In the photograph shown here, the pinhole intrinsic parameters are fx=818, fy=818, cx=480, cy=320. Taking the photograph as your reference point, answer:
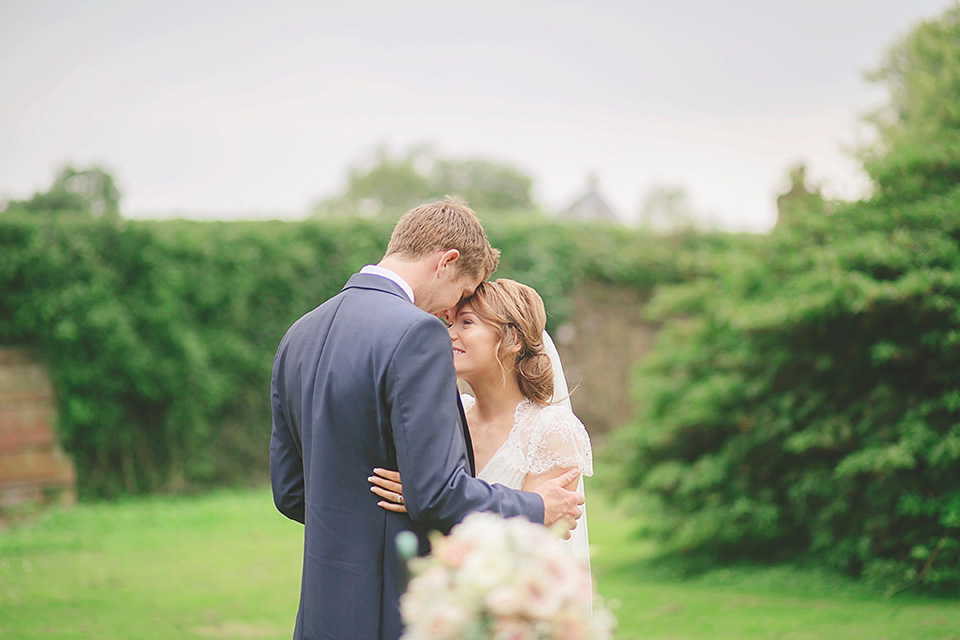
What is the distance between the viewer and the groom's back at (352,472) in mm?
2275

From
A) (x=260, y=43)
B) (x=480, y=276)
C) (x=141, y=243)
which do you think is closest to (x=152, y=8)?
(x=260, y=43)

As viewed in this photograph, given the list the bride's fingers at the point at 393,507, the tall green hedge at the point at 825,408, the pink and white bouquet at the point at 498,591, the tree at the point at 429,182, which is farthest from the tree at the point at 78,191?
the tree at the point at 429,182

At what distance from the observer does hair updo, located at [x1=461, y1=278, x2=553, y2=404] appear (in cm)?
330

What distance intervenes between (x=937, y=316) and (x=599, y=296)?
331 inches

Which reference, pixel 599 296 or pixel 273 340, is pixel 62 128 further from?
pixel 599 296

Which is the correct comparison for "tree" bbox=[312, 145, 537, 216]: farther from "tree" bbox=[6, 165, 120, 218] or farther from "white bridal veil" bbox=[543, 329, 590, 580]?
"white bridal veil" bbox=[543, 329, 590, 580]

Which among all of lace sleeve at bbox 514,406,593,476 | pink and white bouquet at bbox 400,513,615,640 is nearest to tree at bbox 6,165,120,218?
lace sleeve at bbox 514,406,593,476

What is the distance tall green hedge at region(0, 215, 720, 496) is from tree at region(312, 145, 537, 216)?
37.5 m

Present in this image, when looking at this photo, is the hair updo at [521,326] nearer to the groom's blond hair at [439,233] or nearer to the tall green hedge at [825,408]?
the groom's blond hair at [439,233]

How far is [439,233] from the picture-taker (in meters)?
2.62

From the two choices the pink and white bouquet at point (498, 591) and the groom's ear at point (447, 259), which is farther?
the groom's ear at point (447, 259)

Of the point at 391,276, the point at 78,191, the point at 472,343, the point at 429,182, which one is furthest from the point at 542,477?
Result: the point at 429,182

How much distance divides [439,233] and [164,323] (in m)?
8.88

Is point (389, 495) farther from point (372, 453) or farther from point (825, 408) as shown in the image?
point (825, 408)
